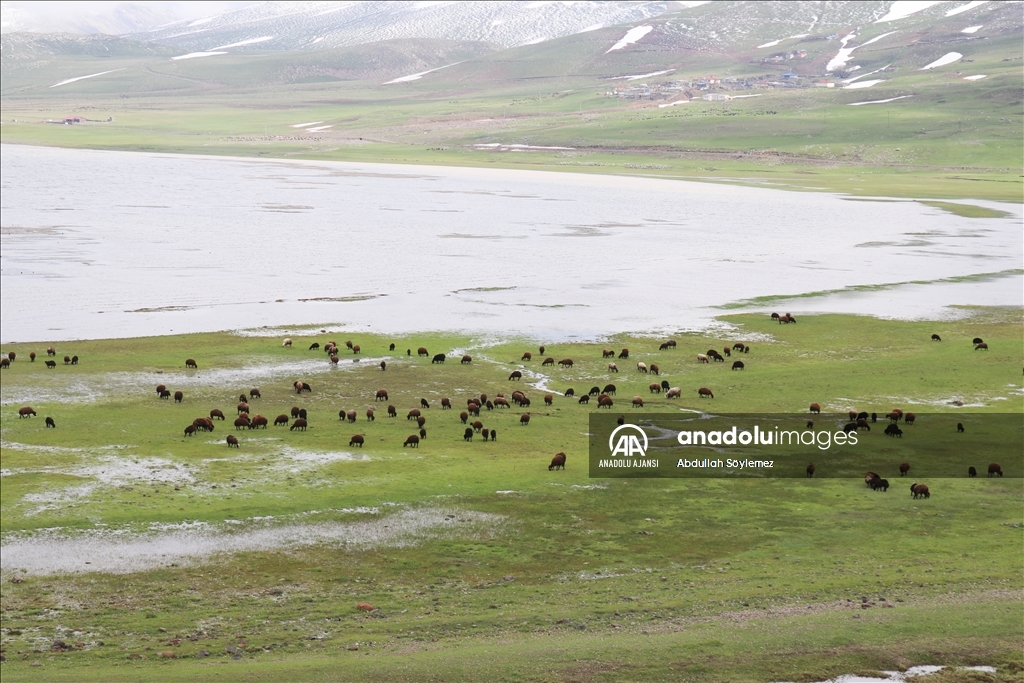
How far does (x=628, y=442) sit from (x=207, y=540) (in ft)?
48.3

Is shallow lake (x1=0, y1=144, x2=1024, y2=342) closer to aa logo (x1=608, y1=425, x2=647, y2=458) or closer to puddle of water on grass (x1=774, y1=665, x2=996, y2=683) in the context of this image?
aa logo (x1=608, y1=425, x2=647, y2=458)

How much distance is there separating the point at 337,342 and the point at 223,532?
2552 centimetres

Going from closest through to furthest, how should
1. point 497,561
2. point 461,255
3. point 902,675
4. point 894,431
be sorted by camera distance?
point 902,675 < point 497,561 < point 894,431 < point 461,255

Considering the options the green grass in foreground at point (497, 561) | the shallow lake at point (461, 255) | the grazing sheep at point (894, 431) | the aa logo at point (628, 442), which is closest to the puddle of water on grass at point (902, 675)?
the green grass in foreground at point (497, 561)

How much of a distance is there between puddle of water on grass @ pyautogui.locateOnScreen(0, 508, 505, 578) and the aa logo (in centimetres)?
750

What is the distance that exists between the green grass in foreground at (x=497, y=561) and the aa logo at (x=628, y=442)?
→ 1.21m

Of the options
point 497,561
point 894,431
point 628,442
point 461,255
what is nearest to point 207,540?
point 497,561

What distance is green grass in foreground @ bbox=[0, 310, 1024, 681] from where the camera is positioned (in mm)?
21234

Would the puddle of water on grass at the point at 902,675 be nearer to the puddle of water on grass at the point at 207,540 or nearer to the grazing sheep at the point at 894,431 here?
the puddle of water on grass at the point at 207,540

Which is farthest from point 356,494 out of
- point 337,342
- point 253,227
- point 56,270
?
point 253,227

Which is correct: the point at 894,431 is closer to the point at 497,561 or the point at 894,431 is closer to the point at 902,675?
the point at 497,561

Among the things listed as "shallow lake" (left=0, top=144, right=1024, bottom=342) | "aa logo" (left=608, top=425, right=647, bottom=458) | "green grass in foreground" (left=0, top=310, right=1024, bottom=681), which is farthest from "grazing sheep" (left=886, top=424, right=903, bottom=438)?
"shallow lake" (left=0, top=144, right=1024, bottom=342)

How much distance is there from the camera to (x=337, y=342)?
2100 inches

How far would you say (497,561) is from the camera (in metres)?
26.8
